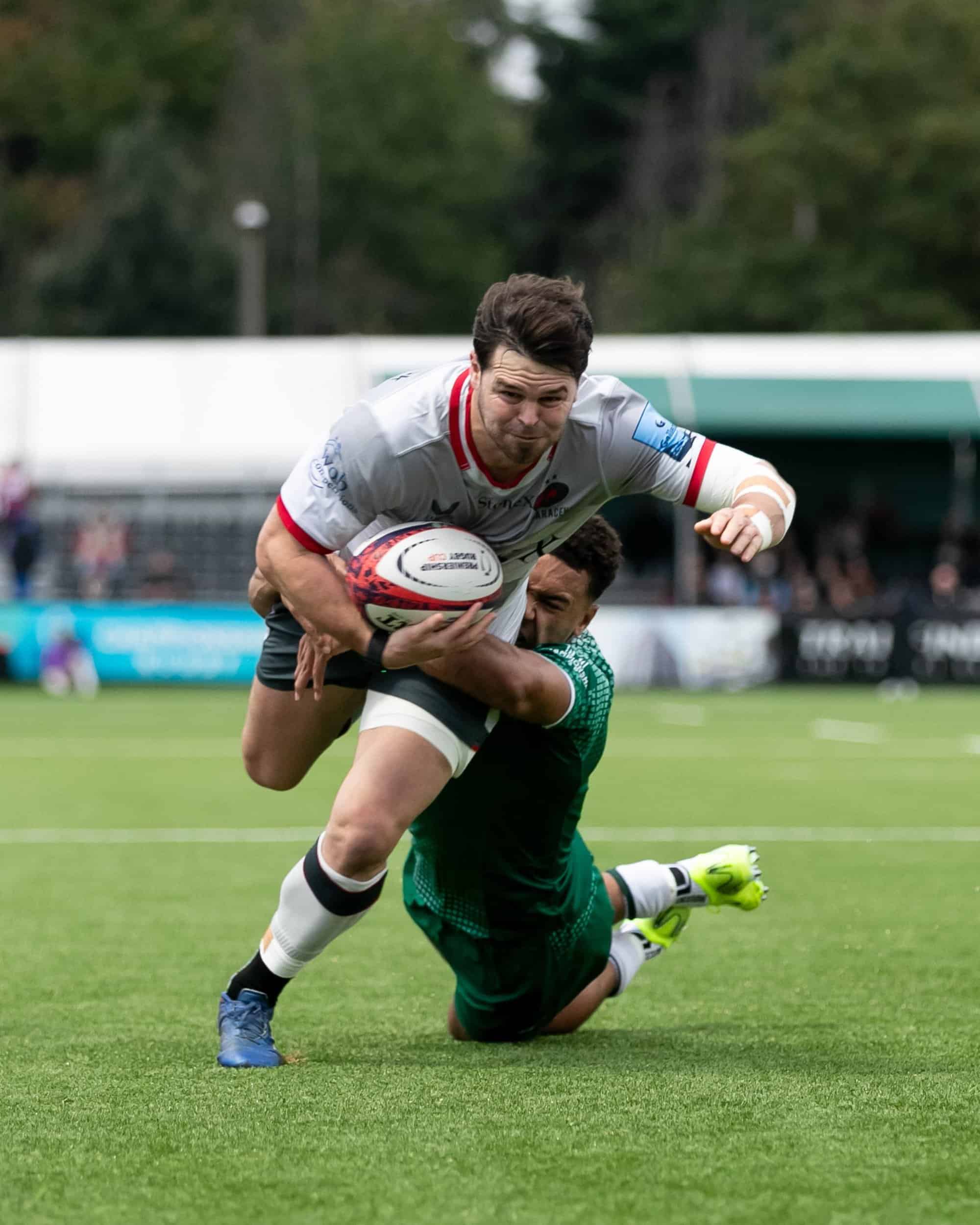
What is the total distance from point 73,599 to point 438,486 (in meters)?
19.8

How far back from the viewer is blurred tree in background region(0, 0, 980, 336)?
140 feet

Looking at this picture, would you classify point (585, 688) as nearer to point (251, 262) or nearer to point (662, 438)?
point (662, 438)

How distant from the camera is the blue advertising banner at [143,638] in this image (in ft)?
73.9

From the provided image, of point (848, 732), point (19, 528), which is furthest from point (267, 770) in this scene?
point (19, 528)

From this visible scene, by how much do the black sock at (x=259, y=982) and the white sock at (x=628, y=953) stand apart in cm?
99

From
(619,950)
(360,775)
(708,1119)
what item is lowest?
(619,950)

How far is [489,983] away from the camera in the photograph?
4.96 metres

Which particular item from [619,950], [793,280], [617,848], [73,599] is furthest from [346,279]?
[619,950]

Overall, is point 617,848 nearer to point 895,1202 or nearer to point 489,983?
point 489,983

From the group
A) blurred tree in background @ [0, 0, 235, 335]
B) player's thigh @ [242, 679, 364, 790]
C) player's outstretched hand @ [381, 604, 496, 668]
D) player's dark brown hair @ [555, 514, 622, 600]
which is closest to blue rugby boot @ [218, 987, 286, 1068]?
player's thigh @ [242, 679, 364, 790]

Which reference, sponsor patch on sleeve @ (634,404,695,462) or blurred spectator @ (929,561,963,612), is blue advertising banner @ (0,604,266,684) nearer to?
blurred spectator @ (929,561,963,612)

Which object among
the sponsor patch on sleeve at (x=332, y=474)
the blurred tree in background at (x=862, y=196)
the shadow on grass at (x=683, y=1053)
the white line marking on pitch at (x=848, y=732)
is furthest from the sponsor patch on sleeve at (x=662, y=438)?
the blurred tree in background at (x=862, y=196)

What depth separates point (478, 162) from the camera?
58.3 m

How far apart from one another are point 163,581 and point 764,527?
20.0 metres
